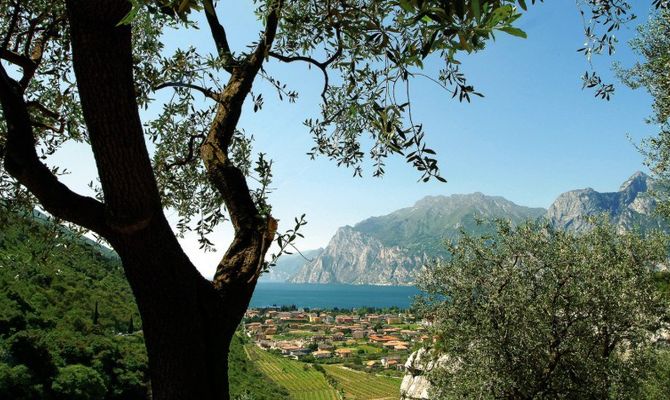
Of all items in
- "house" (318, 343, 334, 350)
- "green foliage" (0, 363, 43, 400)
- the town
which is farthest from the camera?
"house" (318, 343, 334, 350)

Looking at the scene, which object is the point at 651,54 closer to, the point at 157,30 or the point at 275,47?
the point at 275,47

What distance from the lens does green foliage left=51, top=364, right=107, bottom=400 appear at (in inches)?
1567

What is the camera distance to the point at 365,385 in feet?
307

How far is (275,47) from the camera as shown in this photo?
15.7 ft

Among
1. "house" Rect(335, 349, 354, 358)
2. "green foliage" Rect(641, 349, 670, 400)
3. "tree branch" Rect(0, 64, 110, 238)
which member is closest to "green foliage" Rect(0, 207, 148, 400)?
"tree branch" Rect(0, 64, 110, 238)

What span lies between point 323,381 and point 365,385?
12692mm

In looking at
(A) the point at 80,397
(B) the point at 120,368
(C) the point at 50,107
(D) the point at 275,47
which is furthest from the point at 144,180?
(B) the point at 120,368

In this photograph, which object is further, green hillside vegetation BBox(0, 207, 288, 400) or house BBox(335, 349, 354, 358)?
house BBox(335, 349, 354, 358)

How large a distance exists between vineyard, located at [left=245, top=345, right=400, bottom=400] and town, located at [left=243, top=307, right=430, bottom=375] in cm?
523

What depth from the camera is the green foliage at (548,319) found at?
11297 mm

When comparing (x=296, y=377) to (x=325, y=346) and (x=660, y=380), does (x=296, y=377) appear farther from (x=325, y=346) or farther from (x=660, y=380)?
(x=660, y=380)

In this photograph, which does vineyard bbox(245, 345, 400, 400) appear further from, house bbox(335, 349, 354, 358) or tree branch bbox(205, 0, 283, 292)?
tree branch bbox(205, 0, 283, 292)

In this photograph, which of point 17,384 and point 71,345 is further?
point 71,345

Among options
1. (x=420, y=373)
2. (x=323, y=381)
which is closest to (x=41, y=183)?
(x=420, y=373)
